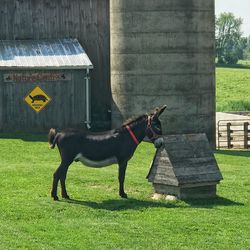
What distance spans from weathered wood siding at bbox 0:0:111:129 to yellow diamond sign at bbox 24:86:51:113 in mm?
3773

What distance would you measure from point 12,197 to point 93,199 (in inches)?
82.3

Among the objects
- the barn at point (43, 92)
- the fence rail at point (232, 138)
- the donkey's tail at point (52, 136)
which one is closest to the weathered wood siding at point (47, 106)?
the barn at point (43, 92)

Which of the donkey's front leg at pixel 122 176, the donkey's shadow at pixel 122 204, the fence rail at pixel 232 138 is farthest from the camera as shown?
the fence rail at pixel 232 138

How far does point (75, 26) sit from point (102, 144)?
20.3 m

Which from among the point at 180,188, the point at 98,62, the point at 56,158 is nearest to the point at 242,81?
the point at 98,62

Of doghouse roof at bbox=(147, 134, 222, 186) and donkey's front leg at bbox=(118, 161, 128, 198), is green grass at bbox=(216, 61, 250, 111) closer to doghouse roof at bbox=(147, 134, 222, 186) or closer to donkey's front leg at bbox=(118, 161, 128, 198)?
doghouse roof at bbox=(147, 134, 222, 186)

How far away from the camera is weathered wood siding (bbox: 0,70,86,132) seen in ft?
113

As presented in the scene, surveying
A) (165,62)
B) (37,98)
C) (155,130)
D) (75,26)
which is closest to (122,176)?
(155,130)

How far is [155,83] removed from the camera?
34406 mm

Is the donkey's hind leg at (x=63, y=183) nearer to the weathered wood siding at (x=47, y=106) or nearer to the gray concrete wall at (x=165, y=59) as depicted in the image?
the gray concrete wall at (x=165, y=59)

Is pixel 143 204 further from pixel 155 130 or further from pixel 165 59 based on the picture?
pixel 165 59

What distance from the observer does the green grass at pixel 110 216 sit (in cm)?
1491

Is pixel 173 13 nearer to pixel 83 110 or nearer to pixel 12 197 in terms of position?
pixel 83 110

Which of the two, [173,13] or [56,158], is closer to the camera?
[56,158]
